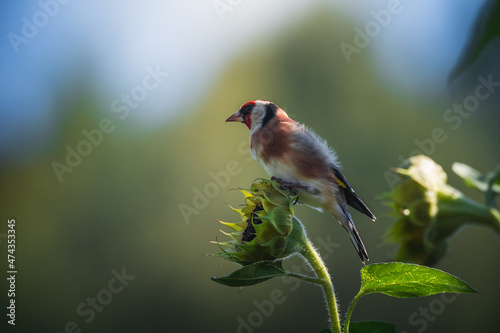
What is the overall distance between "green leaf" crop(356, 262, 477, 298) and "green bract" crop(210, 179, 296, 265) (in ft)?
0.81

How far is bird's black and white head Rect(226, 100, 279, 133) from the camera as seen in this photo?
107 inches

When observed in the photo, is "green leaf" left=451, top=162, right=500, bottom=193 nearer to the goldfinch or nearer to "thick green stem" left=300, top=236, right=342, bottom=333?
"thick green stem" left=300, top=236, right=342, bottom=333

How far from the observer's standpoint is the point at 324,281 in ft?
4.48

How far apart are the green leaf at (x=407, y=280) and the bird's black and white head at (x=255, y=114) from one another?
4.93 ft

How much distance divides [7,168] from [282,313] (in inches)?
328

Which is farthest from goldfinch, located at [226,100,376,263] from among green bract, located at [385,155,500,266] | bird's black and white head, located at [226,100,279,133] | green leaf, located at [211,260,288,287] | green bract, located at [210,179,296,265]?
green leaf, located at [211,260,288,287]

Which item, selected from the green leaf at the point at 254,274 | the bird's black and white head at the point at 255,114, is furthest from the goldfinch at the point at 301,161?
the green leaf at the point at 254,274

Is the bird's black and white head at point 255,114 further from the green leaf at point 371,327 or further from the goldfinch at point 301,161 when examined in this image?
the green leaf at point 371,327

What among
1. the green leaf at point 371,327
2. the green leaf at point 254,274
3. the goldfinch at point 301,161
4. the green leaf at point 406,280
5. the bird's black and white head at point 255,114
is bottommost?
the green leaf at point 371,327

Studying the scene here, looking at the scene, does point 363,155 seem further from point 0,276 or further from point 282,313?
point 0,276

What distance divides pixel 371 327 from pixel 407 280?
173 millimetres

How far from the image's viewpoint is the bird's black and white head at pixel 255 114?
272 cm

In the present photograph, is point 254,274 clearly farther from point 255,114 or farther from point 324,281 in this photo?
point 255,114

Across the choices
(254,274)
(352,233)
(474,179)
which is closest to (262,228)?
(254,274)
